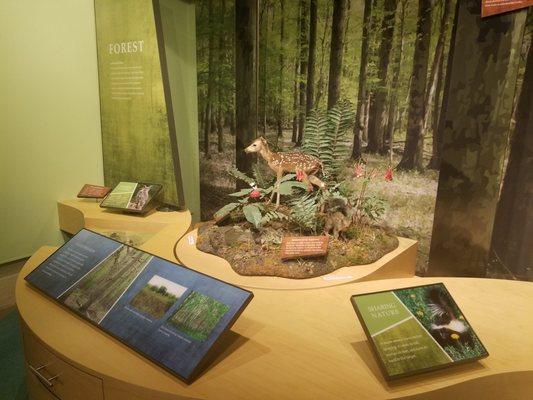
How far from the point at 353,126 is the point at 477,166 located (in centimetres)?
90

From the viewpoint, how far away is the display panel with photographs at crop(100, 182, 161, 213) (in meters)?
2.97

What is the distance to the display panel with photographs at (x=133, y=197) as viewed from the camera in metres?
2.97

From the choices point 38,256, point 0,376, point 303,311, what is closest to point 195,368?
point 303,311

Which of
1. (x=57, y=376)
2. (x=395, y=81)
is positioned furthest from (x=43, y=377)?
(x=395, y=81)

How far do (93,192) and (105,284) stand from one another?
74.2 inches

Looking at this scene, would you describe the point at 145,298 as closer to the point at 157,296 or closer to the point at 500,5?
the point at 157,296

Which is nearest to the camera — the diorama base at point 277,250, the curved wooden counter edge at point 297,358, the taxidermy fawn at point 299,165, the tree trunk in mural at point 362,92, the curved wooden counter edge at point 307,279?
the curved wooden counter edge at point 297,358

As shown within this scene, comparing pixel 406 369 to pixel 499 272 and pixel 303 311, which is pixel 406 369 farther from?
pixel 499 272

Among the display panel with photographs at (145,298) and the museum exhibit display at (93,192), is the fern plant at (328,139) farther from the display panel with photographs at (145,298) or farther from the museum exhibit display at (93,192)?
the museum exhibit display at (93,192)

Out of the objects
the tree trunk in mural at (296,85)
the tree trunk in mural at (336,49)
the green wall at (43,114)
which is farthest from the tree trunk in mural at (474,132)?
the green wall at (43,114)

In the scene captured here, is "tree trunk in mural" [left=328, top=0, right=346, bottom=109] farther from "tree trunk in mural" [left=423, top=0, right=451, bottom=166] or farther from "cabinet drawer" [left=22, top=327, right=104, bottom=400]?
"cabinet drawer" [left=22, top=327, right=104, bottom=400]

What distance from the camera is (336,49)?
2.83m

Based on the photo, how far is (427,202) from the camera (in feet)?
9.15

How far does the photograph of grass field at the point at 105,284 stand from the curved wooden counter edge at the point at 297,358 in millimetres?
56
